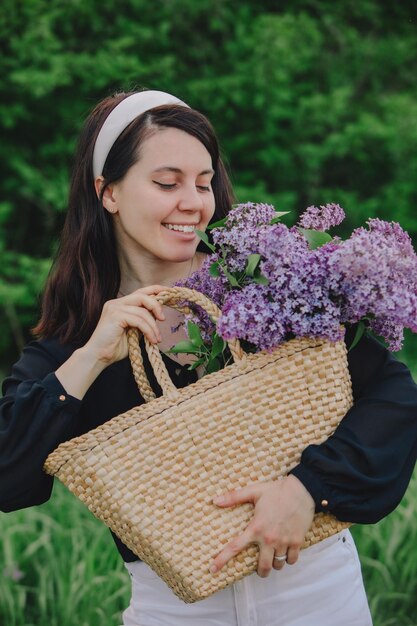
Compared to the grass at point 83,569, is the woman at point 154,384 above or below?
above

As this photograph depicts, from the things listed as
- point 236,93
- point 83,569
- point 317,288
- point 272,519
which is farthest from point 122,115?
point 236,93

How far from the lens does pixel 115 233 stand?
2258mm

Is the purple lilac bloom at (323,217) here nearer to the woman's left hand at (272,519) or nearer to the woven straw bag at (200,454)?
the woven straw bag at (200,454)

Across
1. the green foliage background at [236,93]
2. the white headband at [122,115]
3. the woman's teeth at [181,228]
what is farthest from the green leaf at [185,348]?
the green foliage background at [236,93]

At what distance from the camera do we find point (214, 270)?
5.78 feet

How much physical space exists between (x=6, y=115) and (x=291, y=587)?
449 centimetres

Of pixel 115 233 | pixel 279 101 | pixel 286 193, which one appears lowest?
pixel 286 193

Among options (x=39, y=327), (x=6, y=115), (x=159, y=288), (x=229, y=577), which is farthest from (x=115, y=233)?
(x=6, y=115)

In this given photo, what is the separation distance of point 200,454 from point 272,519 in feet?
0.61

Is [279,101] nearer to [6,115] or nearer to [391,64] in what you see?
[391,64]

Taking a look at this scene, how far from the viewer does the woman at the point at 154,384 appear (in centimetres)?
170

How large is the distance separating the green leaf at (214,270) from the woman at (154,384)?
0.12 metres

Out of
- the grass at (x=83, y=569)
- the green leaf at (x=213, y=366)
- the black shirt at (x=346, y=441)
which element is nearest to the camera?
the black shirt at (x=346, y=441)

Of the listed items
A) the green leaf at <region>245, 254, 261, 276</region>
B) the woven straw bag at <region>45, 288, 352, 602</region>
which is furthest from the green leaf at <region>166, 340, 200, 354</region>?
the green leaf at <region>245, 254, 261, 276</region>
